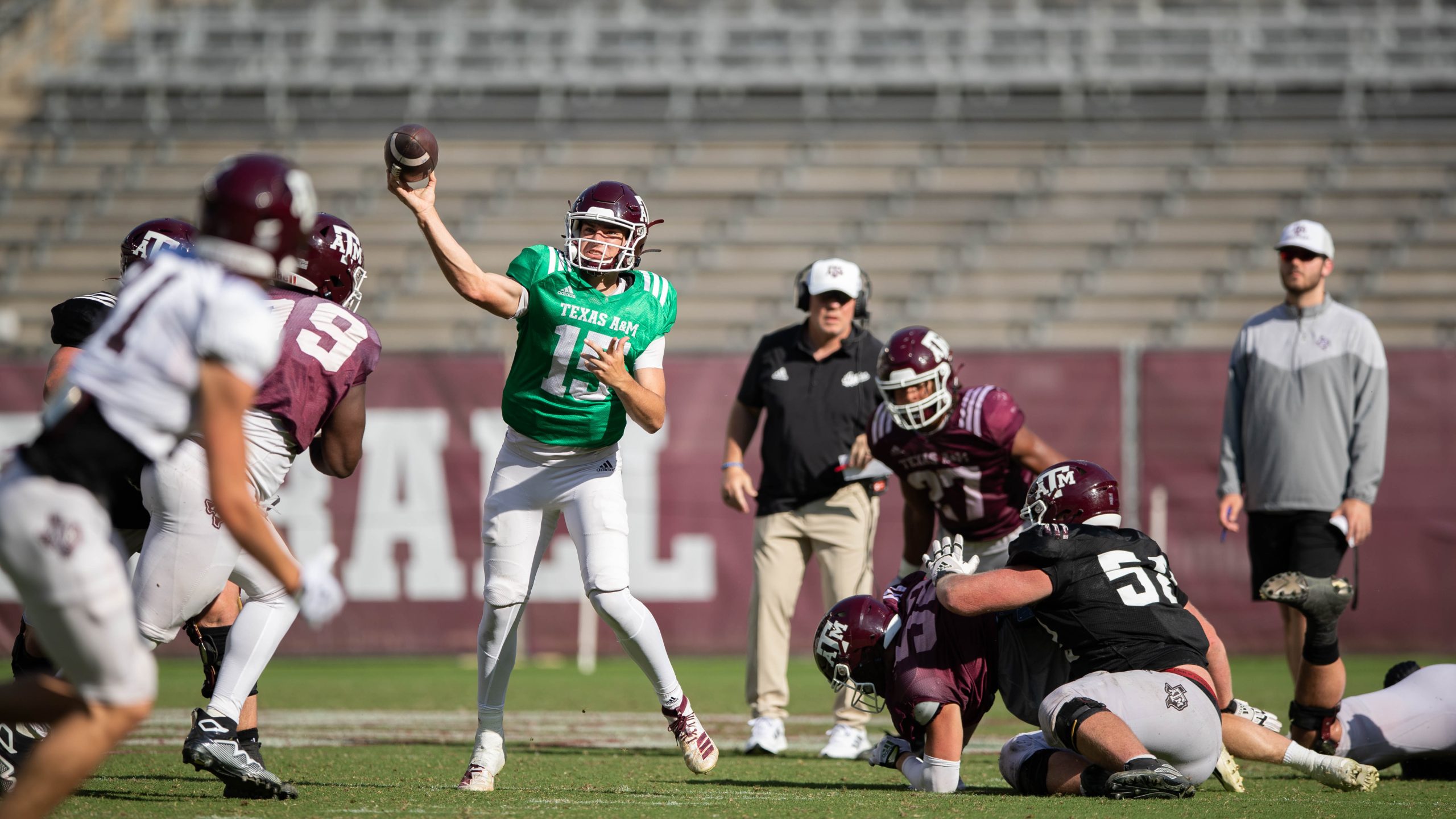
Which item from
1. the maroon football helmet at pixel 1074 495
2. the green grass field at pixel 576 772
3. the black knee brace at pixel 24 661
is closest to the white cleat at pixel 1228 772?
the green grass field at pixel 576 772

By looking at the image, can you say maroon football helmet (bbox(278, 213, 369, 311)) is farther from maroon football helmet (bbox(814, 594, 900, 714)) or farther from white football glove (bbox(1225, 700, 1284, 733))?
white football glove (bbox(1225, 700, 1284, 733))

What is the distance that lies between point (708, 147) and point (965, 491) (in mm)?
11108

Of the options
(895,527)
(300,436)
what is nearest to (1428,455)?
(895,527)

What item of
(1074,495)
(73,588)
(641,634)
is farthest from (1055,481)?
(73,588)

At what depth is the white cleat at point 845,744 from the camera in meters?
6.25

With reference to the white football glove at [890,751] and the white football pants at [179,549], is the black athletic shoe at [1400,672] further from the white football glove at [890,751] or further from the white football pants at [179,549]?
the white football pants at [179,549]

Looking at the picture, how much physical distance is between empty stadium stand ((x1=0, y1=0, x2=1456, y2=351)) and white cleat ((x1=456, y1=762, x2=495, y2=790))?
936 centimetres

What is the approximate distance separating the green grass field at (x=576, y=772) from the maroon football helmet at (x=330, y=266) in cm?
169

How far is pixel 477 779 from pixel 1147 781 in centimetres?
215

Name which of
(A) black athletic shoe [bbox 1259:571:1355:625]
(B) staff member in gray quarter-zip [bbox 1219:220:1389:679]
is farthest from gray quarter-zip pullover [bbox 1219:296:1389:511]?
(A) black athletic shoe [bbox 1259:571:1355:625]

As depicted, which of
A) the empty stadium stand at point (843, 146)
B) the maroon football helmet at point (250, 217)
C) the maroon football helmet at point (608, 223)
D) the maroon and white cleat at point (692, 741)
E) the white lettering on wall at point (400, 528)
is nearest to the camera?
the maroon football helmet at point (250, 217)

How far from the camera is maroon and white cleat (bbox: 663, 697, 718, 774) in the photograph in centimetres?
499

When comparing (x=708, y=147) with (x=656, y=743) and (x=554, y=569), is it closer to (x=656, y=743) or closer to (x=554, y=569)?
(x=554, y=569)

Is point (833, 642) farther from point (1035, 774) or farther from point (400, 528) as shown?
point (400, 528)
